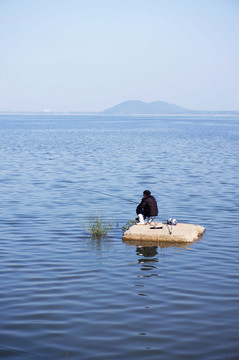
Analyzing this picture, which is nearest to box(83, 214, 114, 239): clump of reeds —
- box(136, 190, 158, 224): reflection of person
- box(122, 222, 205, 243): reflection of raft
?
box(122, 222, 205, 243): reflection of raft

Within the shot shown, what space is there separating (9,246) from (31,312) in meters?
5.11

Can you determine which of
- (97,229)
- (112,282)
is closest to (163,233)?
(97,229)

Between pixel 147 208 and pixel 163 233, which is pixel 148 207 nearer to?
pixel 147 208

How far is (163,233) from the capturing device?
585 inches

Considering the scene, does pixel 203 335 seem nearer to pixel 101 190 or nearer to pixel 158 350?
pixel 158 350

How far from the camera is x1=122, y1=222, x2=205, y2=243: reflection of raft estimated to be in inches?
582

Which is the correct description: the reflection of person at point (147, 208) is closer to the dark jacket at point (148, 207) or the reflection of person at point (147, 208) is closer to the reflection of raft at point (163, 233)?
the dark jacket at point (148, 207)

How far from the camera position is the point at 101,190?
25.4 meters

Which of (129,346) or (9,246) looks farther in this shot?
(9,246)

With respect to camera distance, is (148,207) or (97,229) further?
(148,207)

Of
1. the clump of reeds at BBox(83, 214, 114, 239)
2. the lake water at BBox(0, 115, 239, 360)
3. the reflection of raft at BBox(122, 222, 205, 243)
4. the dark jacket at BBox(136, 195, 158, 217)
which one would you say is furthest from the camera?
the dark jacket at BBox(136, 195, 158, 217)

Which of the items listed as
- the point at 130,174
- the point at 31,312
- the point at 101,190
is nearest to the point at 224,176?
the point at 130,174

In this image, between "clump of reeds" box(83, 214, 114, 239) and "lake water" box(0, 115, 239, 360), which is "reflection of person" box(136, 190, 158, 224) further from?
"clump of reeds" box(83, 214, 114, 239)

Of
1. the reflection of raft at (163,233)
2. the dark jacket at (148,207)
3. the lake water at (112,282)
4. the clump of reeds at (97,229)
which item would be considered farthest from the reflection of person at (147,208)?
the clump of reeds at (97,229)
